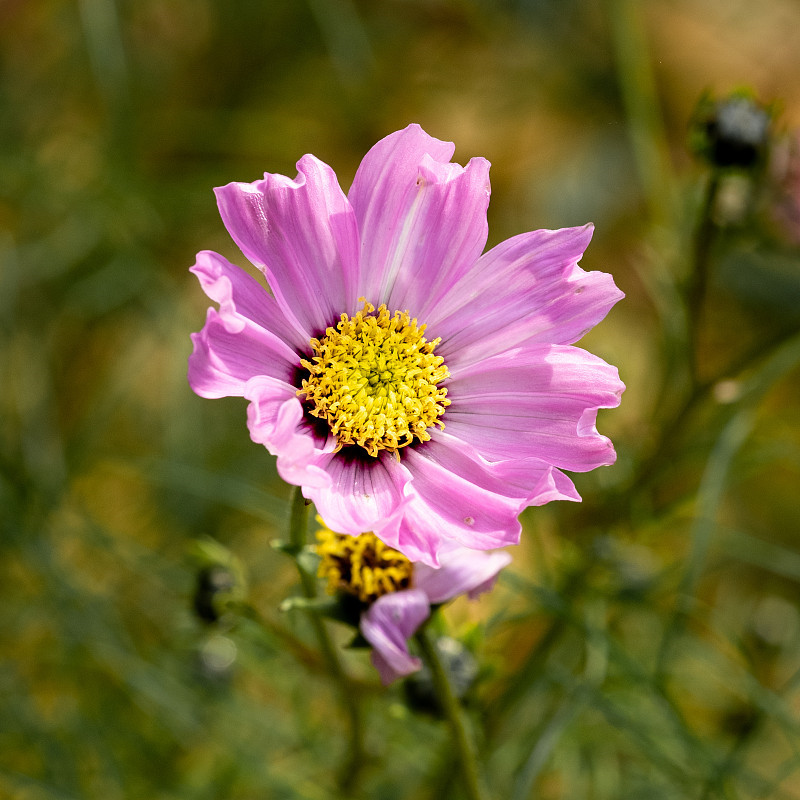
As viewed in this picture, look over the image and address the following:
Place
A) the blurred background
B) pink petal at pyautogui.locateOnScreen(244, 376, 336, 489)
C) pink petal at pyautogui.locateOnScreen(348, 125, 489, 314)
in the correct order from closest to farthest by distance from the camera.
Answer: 1. pink petal at pyautogui.locateOnScreen(244, 376, 336, 489)
2. pink petal at pyautogui.locateOnScreen(348, 125, 489, 314)
3. the blurred background

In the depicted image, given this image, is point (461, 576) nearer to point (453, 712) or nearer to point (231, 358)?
point (453, 712)

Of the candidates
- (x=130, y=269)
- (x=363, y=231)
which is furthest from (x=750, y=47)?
(x=363, y=231)

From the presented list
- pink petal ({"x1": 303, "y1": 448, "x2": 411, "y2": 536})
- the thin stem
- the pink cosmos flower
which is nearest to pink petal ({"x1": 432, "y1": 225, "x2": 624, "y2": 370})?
the pink cosmos flower

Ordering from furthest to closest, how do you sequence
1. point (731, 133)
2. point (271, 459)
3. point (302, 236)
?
point (271, 459), point (731, 133), point (302, 236)

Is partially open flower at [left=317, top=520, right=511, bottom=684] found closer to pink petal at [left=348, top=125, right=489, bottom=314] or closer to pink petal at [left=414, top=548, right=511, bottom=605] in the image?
pink petal at [left=414, top=548, right=511, bottom=605]

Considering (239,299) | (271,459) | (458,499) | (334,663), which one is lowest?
(271,459)

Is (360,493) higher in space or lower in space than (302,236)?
lower

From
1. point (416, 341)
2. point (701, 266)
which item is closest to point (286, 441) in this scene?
point (416, 341)

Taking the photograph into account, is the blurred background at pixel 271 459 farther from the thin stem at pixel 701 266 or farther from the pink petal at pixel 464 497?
the pink petal at pixel 464 497
